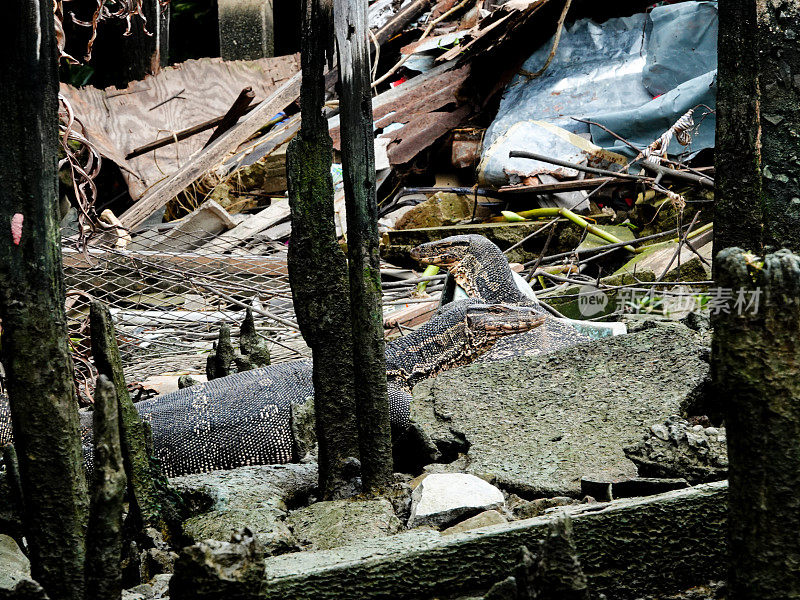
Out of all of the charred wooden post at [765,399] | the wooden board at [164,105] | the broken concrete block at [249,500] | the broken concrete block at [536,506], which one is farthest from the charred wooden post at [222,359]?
the wooden board at [164,105]

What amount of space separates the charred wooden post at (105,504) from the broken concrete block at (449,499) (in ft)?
4.24

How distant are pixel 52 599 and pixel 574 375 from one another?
305 centimetres

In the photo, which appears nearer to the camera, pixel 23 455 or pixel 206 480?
pixel 23 455

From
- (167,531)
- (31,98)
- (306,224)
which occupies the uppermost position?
(31,98)

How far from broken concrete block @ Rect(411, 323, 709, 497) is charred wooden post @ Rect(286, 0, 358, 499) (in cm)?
70

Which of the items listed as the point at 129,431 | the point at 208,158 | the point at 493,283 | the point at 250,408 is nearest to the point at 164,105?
the point at 208,158

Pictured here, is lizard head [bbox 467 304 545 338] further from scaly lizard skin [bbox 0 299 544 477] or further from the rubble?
the rubble

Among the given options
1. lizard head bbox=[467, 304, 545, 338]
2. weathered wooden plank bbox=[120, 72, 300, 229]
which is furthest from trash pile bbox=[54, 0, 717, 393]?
lizard head bbox=[467, 304, 545, 338]

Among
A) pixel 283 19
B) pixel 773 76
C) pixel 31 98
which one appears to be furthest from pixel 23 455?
pixel 283 19

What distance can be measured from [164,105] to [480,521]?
10210 millimetres

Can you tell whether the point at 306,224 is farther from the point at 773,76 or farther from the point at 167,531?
the point at 773,76

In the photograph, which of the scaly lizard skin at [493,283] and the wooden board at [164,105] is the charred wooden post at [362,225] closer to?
the scaly lizard skin at [493,283]

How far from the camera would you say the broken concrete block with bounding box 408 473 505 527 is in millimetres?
3014

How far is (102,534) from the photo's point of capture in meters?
1.88
